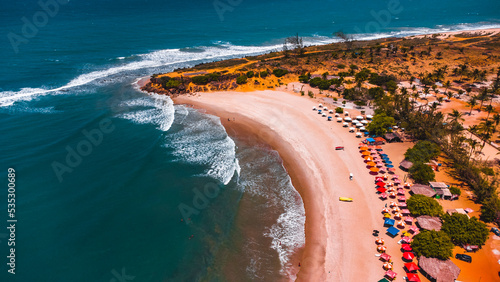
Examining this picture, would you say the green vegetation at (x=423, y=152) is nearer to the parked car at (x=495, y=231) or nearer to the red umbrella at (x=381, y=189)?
the red umbrella at (x=381, y=189)

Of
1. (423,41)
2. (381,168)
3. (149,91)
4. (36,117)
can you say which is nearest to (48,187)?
(36,117)

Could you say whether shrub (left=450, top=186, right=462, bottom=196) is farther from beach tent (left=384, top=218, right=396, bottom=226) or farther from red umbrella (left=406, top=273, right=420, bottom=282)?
red umbrella (left=406, top=273, right=420, bottom=282)

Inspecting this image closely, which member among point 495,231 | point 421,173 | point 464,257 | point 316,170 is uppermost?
point 316,170

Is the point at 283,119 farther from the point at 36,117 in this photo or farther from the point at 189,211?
the point at 36,117

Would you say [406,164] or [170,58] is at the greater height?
[170,58]

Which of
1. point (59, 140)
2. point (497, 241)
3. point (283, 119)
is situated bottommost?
point (497, 241)

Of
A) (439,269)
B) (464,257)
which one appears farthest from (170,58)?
(464,257)

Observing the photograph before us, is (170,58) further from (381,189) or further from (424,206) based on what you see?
(424,206)
